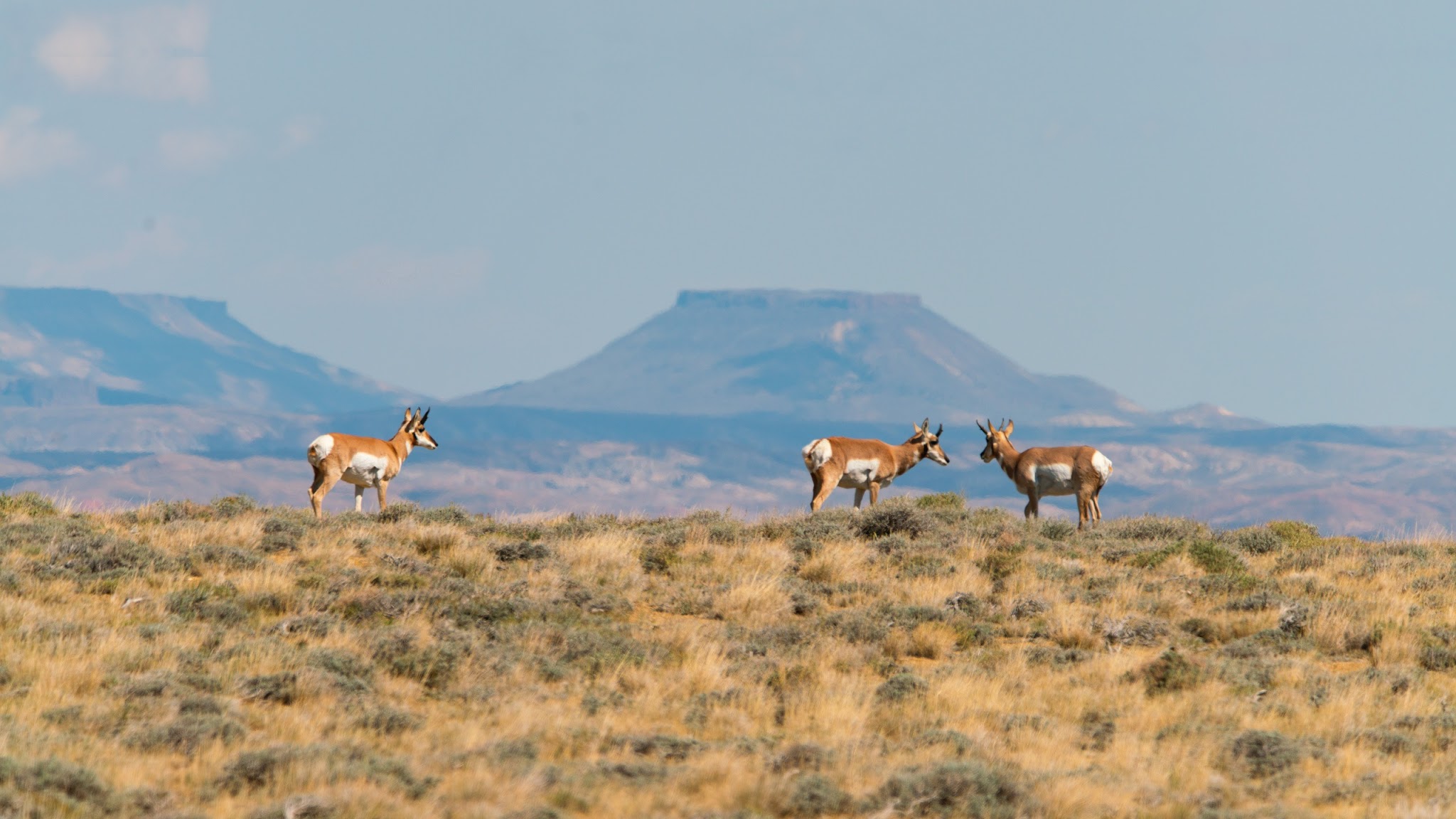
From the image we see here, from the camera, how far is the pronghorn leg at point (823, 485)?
27906 millimetres

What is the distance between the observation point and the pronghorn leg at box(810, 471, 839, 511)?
27.9 metres

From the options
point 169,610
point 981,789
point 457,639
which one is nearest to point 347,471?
point 169,610

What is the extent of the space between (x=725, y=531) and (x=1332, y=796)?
462 inches

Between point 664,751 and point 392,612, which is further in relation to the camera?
point 392,612

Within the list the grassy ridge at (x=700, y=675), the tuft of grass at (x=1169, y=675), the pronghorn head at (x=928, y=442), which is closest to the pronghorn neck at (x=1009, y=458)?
the pronghorn head at (x=928, y=442)

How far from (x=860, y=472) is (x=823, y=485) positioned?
90cm

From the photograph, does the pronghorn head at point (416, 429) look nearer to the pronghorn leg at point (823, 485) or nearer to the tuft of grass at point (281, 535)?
the pronghorn leg at point (823, 485)

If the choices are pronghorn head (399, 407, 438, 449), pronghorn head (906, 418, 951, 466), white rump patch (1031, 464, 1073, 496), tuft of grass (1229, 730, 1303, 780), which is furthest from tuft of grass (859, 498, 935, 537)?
tuft of grass (1229, 730, 1303, 780)

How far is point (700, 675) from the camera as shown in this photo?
1402 cm

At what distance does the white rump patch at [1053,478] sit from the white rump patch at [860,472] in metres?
3.07

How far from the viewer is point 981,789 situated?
10.9 meters

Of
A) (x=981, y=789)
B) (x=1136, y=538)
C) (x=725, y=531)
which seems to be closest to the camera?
(x=981, y=789)

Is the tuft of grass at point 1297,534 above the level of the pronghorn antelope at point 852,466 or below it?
below

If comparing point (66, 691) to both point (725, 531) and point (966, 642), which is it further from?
point (725, 531)
